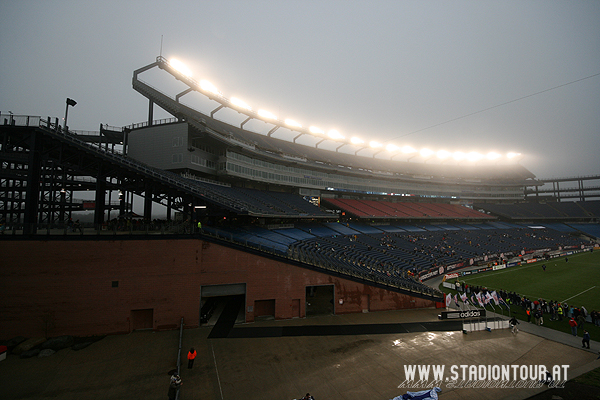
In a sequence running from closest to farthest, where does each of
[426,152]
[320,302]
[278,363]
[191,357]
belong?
[191,357] → [278,363] → [320,302] → [426,152]

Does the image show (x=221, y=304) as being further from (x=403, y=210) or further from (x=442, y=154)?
(x=442, y=154)

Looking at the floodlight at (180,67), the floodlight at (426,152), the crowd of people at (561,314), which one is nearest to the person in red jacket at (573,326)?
the crowd of people at (561,314)

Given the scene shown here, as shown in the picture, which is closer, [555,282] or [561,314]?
[561,314]

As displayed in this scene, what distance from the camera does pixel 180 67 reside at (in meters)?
33.5

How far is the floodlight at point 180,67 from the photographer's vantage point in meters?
32.6

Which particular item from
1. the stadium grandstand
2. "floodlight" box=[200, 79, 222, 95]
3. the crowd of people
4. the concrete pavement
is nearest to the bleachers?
the stadium grandstand

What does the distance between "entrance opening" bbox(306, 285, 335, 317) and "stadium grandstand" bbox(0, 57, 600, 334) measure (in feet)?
2.06

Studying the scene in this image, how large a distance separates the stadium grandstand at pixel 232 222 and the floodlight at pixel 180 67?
0.69 m

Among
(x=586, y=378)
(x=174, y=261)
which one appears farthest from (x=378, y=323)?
(x=174, y=261)

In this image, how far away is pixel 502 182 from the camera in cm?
7556

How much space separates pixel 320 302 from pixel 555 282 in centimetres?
2522

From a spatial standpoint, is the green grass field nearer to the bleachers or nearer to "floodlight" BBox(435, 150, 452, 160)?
the bleachers

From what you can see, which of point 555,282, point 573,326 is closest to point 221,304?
point 573,326

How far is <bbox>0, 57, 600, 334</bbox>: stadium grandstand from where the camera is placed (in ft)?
52.8
